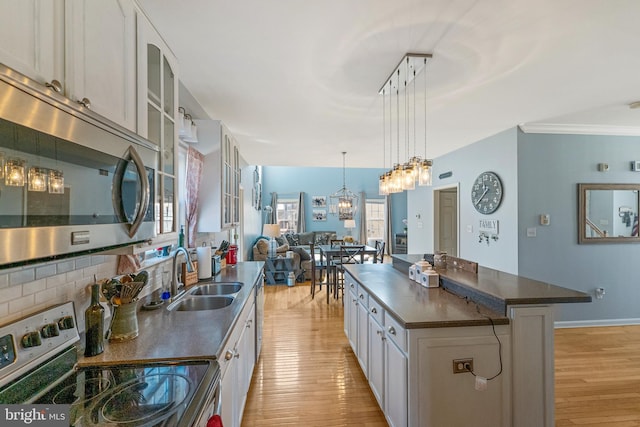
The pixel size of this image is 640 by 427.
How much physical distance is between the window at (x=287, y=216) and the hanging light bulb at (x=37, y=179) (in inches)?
356

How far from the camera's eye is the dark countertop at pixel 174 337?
1.19 m

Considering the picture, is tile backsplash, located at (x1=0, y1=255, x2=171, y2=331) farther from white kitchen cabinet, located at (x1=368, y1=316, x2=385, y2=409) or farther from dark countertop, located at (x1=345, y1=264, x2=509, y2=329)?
white kitchen cabinet, located at (x1=368, y1=316, x2=385, y2=409)

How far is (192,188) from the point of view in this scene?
251cm

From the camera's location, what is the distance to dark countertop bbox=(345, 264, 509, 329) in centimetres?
160

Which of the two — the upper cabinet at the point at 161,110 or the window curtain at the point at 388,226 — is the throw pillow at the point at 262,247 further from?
the window curtain at the point at 388,226

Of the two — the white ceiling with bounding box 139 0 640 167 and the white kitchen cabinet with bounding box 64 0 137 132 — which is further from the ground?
the white ceiling with bounding box 139 0 640 167

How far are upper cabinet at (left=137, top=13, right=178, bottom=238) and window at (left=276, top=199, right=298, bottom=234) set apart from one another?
26.2 ft

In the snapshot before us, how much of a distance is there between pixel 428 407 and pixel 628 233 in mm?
4246

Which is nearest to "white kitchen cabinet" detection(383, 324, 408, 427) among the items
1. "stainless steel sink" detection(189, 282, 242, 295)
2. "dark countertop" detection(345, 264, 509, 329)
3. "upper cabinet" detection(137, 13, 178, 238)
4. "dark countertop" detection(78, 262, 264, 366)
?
"dark countertop" detection(345, 264, 509, 329)

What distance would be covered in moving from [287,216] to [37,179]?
359 inches

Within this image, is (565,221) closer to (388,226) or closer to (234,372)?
(234,372)

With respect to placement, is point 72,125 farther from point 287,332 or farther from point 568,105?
point 568,105

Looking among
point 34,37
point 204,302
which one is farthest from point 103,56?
point 204,302

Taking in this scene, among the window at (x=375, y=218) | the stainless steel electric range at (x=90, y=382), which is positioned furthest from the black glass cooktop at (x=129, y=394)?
the window at (x=375, y=218)
